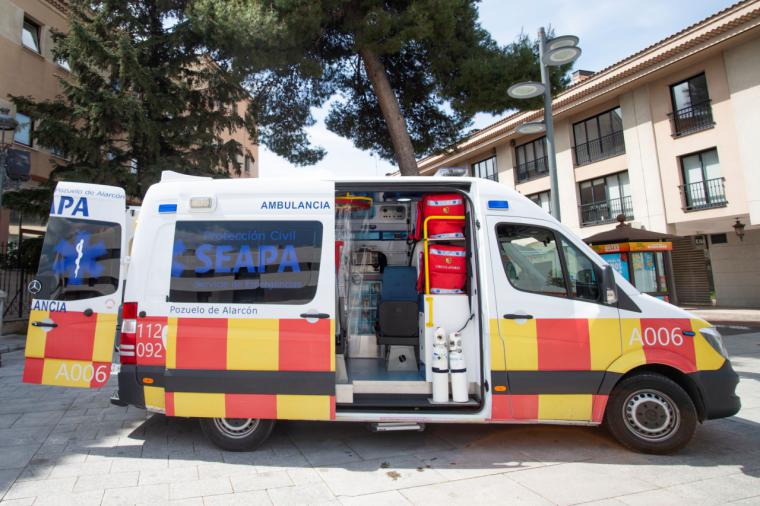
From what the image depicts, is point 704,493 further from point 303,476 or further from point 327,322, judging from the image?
point 327,322

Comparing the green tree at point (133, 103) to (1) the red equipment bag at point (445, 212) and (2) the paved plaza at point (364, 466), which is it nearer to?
(1) the red equipment bag at point (445, 212)

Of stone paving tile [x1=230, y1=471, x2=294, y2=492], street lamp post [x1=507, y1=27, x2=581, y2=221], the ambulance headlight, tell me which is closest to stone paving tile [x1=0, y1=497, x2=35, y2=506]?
stone paving tile [x1=230, y1=471, x2=294, y2=492]

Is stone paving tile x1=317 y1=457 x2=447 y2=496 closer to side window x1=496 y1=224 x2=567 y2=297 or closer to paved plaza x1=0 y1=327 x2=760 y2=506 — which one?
paved plaza x1=0 y1=327 x2=760 y2=506

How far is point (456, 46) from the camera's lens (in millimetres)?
10742

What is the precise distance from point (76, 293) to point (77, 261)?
32 cm

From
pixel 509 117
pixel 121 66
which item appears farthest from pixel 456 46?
pixel 509 117

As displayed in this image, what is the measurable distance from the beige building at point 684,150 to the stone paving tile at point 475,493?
1188 cm

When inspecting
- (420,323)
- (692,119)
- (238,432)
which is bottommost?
(238,432)

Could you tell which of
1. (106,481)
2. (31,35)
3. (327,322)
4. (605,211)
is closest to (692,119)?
(605,211)

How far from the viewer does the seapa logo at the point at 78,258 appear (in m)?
4.45

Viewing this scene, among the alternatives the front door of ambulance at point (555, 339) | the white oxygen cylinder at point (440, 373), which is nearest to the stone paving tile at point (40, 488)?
the white oxygen cylinder at point (440, 373)

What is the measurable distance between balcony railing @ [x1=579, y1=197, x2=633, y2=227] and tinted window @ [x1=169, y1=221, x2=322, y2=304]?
1945cm

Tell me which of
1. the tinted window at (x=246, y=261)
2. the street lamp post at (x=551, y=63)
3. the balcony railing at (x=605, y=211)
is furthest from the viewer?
the balcony railing at (x=605, y=211)

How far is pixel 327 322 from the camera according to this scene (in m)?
4.04
